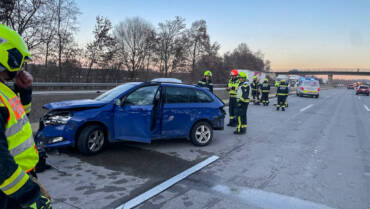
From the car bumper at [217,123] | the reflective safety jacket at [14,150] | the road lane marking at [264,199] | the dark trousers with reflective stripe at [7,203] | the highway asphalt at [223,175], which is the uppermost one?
the reflective safety jacket at [14,150]

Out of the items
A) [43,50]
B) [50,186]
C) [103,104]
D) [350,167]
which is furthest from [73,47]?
[350,167]

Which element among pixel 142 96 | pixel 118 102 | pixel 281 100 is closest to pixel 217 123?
pixel 142 96

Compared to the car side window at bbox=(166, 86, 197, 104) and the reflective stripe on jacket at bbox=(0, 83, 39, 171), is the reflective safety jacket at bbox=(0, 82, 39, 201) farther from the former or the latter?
the car side window at bbox=(166, 86, 197, 104)

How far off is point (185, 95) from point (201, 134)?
1091mm

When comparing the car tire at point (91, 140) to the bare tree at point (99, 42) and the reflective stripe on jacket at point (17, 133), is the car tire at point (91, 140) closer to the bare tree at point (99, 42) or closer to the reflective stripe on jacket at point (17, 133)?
the reflective stripe on jacket at point (17, 133)

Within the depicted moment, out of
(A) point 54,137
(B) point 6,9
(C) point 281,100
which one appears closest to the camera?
(A) point 54,137

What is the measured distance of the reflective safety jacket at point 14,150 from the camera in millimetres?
1268

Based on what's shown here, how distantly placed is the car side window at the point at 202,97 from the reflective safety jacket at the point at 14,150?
16.1 ft

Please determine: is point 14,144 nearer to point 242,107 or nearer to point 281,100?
point 242,107

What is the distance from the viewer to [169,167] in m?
4.55

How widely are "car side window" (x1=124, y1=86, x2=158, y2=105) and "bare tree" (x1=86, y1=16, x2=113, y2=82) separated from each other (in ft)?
79.7

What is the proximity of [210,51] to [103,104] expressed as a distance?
42.8 m

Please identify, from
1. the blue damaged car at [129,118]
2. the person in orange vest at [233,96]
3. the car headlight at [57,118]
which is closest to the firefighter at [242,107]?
the person in orange vest at [233,96]

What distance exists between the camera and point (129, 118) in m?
5.01
